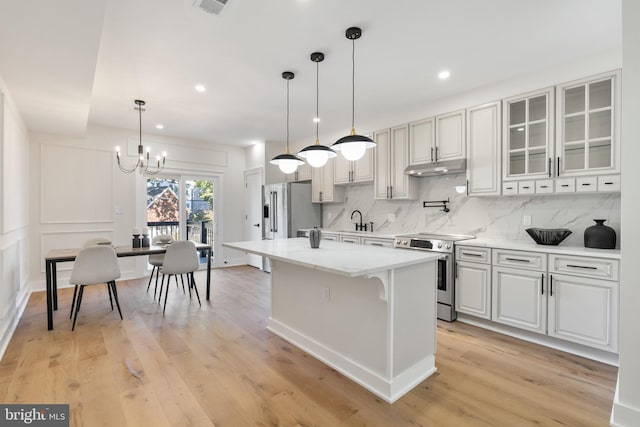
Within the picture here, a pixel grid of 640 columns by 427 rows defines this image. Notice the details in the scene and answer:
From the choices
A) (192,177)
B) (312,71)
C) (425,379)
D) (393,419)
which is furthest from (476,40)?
(192,177)

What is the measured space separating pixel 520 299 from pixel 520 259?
0.38 meters

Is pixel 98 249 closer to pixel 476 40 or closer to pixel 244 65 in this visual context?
pixel 244 65

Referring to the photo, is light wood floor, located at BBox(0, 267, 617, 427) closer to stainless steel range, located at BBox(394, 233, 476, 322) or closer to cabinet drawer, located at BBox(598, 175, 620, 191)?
stainless steel range, located at BBox(394, 233, 476, 322)

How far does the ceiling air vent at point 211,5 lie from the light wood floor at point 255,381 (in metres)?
2.62

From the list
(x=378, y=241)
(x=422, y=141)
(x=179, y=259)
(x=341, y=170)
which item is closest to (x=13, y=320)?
(x=179, y=259)

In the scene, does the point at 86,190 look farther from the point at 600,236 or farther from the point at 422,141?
the point at 600,236

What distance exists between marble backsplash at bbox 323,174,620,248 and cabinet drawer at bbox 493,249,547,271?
1.93 ft

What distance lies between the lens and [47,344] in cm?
284

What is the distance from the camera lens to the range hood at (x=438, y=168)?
361 centimetres

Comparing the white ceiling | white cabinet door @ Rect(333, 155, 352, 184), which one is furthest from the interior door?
the white ceiling

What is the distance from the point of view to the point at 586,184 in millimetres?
2816

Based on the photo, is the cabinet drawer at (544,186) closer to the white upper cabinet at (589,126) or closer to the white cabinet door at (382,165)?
the white upper cabinet at (589,126)

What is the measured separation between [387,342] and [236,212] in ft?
17.3

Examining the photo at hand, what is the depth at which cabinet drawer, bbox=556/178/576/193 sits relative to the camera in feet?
9.50
